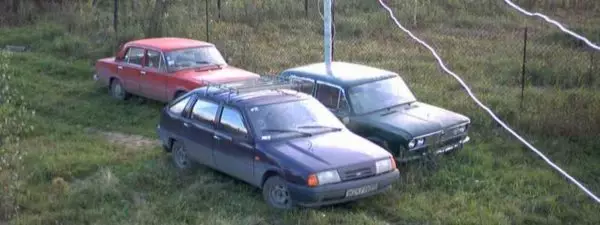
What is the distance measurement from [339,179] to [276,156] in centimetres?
77

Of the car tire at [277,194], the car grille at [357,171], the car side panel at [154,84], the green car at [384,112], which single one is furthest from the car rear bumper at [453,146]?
the car side panel at [154,84]

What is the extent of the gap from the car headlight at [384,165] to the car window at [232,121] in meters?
1.59

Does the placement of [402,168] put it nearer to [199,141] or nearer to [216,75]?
[199,141]

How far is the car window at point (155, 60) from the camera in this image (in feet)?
50.0

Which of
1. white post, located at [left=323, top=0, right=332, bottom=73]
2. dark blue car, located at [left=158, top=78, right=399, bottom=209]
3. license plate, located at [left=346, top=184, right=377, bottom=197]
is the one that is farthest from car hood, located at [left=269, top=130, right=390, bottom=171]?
white post, located at [left=323, top=0, right=332, bottom=73]

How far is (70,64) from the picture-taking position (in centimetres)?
1894

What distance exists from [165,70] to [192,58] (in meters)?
0.54

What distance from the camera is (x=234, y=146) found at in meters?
10.7

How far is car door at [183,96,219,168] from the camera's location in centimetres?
1114

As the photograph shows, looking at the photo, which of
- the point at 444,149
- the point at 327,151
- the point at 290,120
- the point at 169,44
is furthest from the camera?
the point at 169,44

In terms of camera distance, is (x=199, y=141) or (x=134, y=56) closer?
(x=199, y=141)

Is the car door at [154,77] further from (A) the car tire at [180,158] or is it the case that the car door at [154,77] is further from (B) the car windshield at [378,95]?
(B) the car windshield at [378,95]

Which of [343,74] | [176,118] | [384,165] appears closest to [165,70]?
[176,118]

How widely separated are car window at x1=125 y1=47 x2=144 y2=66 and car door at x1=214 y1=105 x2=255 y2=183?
5197 millimetres
